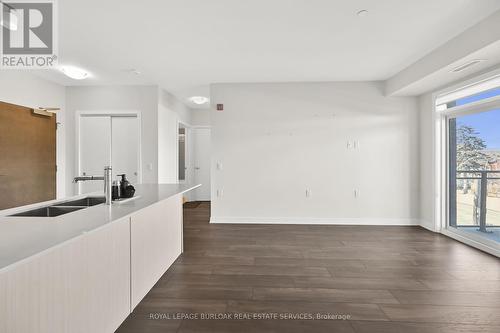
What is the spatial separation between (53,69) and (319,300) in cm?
497

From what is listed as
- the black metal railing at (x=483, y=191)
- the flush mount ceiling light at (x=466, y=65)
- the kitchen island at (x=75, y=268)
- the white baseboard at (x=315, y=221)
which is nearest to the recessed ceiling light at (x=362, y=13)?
the flush mount ceiling light at (x=466, y=65)

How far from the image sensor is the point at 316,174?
500 centimetres

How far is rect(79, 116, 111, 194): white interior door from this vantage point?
521 centimetres

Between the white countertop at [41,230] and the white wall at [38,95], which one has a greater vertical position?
the white wall at [38,95]

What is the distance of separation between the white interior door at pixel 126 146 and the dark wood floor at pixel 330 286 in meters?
2.17

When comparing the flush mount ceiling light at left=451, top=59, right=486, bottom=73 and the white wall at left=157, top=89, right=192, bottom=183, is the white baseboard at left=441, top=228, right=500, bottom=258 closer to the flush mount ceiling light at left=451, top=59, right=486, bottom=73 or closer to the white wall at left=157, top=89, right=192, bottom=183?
the flush mount ceiling light at left=451, top=59, right=486, bottom=73

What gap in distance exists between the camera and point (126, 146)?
527 centimetres

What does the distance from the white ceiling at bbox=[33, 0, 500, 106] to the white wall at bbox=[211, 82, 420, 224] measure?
0.53 metres

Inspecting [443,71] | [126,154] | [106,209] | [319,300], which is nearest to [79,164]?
[126,154]

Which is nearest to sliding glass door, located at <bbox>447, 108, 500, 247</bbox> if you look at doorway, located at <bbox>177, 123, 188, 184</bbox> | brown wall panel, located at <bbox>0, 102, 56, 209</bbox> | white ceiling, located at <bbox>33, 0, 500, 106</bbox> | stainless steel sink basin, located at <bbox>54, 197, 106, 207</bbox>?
white ceiling, located at <bbox>33, 0, 500, 106</bbox>

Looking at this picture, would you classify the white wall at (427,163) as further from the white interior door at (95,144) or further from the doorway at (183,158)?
the white interior door at (95,144)

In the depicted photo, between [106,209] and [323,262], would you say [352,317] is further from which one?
[106,209]

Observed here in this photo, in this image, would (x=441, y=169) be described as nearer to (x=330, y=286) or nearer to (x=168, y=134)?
(x=330, y=286)

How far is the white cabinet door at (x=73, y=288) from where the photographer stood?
1.01 m
